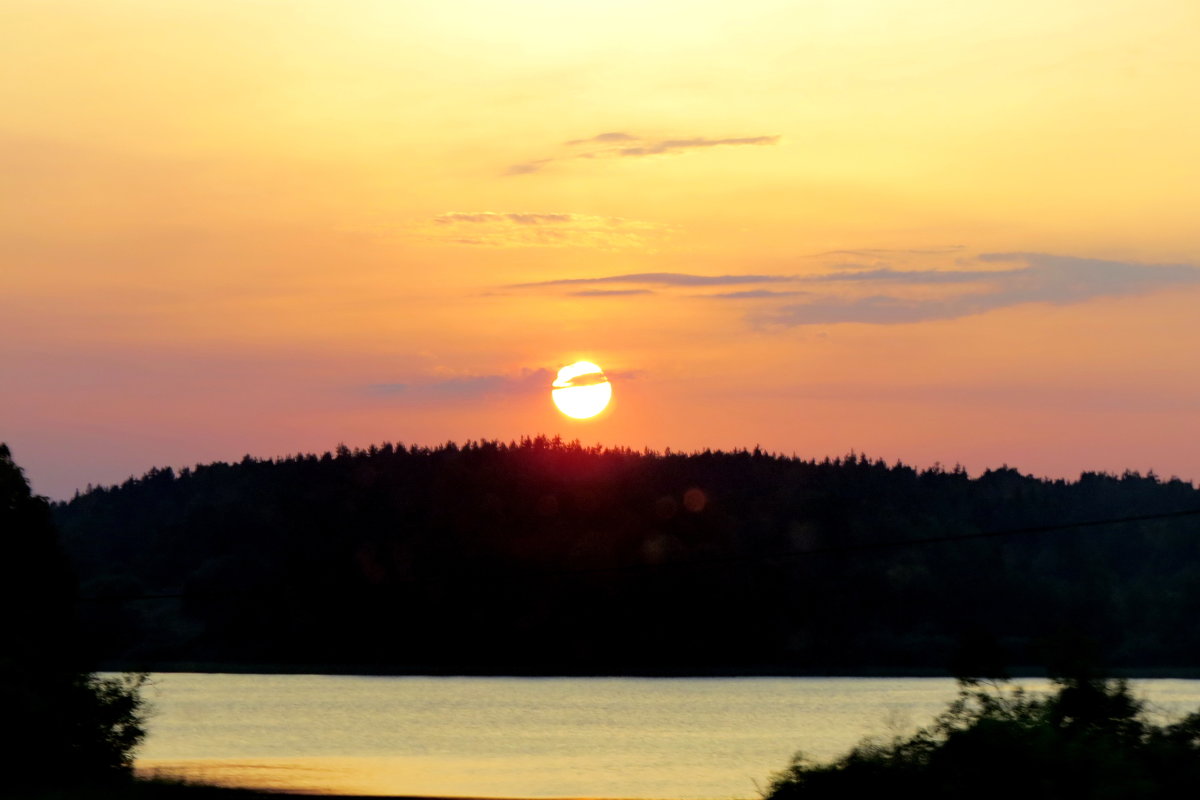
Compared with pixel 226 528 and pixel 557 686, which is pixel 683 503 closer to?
pixel 557 686

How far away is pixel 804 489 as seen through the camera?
529 feet

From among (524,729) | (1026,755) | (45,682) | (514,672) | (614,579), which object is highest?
(614,579)

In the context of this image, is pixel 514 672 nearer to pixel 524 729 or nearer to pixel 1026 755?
pixel 524 729

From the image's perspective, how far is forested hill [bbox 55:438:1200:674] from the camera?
134000 millimetres

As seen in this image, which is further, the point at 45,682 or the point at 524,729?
the point at 524,729

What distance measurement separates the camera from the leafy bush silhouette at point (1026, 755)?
2494 cm

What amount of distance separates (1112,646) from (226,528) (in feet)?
282

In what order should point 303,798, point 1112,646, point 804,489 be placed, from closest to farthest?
1. point 303,798
2. point 1112,646
3. point 804,489

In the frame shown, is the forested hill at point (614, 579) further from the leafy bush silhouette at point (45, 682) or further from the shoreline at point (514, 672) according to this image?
the leafy bush silhouette at point (45, 682)

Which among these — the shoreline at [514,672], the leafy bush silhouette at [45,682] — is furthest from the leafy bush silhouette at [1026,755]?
the shoreline at [514,672]

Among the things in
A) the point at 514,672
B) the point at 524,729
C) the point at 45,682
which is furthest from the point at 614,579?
the point at 45,682

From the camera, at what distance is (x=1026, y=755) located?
83.1 feet

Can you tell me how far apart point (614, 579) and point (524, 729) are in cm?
5409

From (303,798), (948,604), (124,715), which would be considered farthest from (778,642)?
(303,798)
